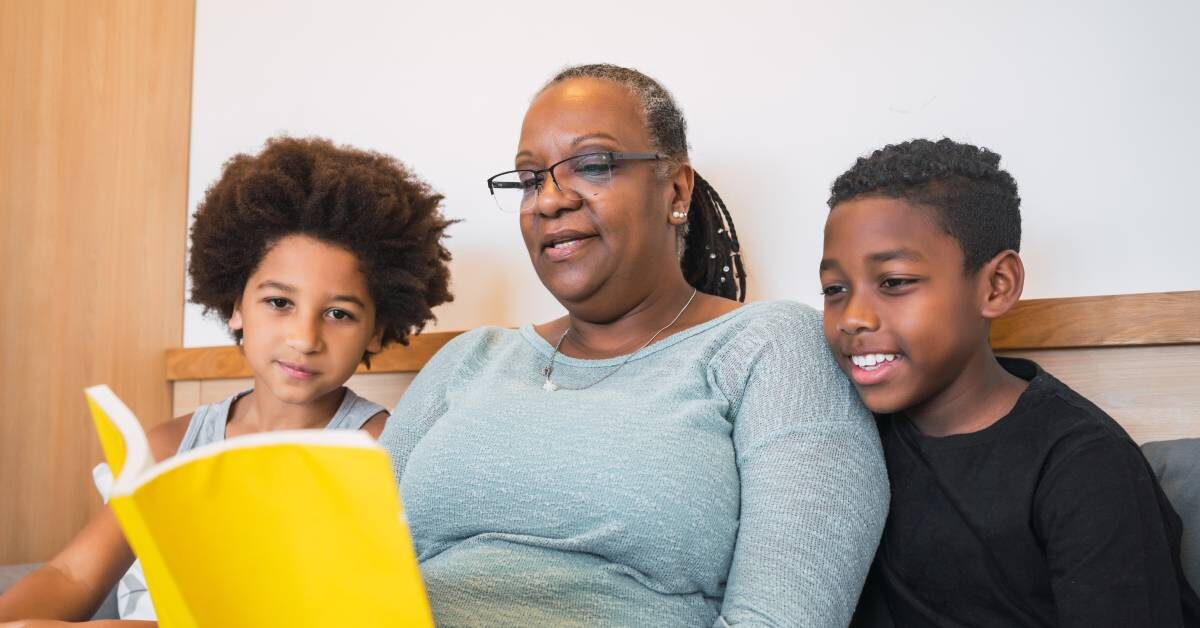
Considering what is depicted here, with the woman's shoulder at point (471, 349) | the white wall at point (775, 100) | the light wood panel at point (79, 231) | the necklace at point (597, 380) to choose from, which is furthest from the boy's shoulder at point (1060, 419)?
the light wood panel at point (79, 231)

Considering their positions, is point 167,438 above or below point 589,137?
below

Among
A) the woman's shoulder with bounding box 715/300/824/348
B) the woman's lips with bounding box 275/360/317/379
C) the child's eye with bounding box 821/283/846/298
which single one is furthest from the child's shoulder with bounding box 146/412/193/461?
the child's eye with bounding box 821/283/846/298

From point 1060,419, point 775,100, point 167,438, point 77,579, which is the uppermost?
point 775,100

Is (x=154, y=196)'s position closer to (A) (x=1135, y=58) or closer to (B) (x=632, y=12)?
(B) (x=632, y=12)

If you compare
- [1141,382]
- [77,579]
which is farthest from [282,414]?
[1141,382]

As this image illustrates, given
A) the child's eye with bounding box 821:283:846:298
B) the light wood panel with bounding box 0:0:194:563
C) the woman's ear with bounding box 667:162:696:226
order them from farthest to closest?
the light wood panel with bounding box 0:0:194:563 < the woman's ear with bounding box 667:162:696:226 < the child's eye with bounding box 821:283:846:298

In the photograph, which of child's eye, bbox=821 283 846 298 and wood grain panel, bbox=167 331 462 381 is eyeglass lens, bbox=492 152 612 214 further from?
wood grain panel, bbox=167 331 462 381

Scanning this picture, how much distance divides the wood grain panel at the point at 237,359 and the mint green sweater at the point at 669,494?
2.24 feet

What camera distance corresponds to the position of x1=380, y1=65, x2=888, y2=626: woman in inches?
40.9

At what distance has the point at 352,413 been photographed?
1.65 meters

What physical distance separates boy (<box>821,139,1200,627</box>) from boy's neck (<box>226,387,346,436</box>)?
0.87m

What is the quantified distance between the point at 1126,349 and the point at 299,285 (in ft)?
3.81

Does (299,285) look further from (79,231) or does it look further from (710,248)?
(79,231)

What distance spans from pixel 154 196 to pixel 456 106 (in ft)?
2.61
